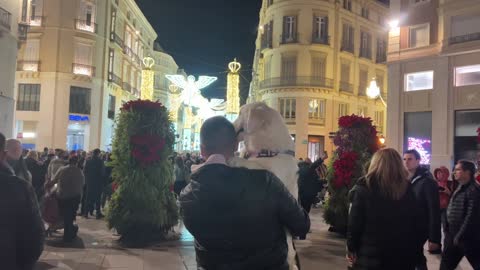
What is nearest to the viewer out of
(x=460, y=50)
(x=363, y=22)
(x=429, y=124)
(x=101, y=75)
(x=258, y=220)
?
(x=258, y=220)

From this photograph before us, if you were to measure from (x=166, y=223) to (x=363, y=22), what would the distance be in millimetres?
35816

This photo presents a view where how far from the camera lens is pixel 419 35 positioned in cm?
2452

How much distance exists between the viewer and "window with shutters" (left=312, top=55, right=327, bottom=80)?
37781 millimetres

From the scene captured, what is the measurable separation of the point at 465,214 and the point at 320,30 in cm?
3414

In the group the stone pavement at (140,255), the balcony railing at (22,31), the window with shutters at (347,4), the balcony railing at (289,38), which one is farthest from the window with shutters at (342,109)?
the stone pavement at (140,255)

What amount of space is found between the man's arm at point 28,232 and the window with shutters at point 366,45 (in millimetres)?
40518

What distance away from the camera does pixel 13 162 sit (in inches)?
314

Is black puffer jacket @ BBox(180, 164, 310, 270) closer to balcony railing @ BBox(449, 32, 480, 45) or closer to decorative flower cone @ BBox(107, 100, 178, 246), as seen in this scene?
decorative flower cone @ BBox(107, 100, 178, 246)

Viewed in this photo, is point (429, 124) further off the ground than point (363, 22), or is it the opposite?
point (363, 22)

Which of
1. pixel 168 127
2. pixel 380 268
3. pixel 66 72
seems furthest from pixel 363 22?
pixel 380 268

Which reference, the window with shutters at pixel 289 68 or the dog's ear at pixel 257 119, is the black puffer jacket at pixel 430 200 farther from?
the window with shutters at pixel 289 68

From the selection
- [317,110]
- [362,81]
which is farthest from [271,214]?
[362,81]

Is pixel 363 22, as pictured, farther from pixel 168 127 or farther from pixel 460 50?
pixel 168 127

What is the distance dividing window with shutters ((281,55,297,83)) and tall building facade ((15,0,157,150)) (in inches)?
Result: 558
